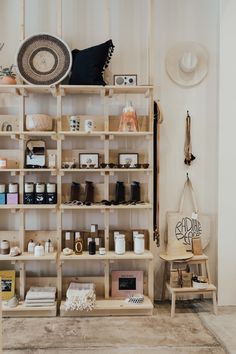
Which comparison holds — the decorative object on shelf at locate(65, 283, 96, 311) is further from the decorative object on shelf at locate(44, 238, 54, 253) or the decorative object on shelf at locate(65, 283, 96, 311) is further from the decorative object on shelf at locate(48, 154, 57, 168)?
the decorative object on shelf at locate(48, 154, 57, 168)

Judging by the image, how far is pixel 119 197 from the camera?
3.82 metres

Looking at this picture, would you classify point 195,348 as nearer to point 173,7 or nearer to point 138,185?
point 138,185

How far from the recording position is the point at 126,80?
387 cm

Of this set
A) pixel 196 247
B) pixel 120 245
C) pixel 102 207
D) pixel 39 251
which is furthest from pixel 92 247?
pixel 196 247

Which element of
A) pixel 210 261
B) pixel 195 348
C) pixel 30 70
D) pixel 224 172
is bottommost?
pixel 195 348

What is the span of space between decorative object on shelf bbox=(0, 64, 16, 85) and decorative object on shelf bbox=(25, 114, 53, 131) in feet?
1.15

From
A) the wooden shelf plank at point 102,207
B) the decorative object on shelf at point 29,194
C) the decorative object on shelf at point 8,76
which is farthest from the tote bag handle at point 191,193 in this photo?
the decorative object on shelf at point 8,76

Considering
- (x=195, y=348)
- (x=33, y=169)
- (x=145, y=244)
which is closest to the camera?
(x=195, y=348)

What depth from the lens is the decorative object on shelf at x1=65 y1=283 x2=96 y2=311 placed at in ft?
11.5

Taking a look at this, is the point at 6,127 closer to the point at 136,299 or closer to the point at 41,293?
the point at 41,293

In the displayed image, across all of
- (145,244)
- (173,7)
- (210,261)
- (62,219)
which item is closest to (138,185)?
(145,244)

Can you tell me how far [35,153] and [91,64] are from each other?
1012 millimetres

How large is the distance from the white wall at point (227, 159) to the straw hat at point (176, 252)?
414mm

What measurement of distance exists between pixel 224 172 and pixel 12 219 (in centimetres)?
221
